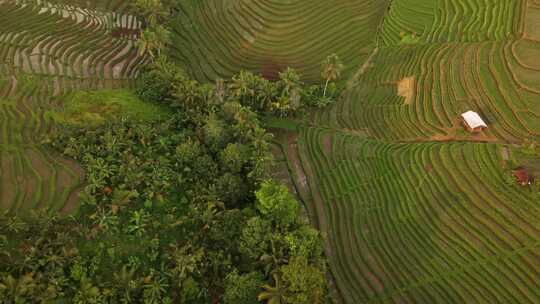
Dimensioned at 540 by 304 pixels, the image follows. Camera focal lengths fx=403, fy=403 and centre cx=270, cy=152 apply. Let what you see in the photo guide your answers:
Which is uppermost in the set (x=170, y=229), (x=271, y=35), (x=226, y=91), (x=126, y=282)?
(x=271, y=35)

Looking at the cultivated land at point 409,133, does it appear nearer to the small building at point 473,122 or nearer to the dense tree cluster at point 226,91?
the small building at point 473,122

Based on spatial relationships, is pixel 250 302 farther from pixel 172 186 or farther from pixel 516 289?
pixel 516 289

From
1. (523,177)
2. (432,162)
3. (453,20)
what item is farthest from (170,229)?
(453,20)

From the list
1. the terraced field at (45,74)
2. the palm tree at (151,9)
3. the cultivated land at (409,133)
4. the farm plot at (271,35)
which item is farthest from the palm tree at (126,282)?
the palm tree at (151,9)

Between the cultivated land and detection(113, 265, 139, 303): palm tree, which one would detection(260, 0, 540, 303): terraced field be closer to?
the cultivated land

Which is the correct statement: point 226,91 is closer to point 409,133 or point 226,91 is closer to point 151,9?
point 151,9

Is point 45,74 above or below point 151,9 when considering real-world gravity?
below
